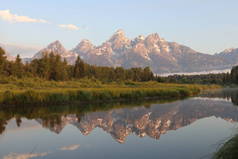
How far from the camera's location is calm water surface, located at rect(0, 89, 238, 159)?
53.3 feet

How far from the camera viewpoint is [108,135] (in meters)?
21.8

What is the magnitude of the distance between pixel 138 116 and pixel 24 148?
52.3 feet

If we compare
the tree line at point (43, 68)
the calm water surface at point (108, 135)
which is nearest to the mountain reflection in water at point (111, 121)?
the calm water surface at point (108, 135)

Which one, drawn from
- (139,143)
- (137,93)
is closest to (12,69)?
(137,93)

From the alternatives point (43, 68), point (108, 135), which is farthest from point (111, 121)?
point (43, 68)

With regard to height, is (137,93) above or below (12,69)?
below

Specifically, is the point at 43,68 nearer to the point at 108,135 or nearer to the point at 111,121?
the point at 111,121

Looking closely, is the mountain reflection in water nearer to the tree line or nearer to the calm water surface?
the calm water surface

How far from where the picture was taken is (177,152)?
52.9ft

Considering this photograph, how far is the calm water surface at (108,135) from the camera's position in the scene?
53.3 feet

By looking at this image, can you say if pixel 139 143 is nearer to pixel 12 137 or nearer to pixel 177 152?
pixel 177 152

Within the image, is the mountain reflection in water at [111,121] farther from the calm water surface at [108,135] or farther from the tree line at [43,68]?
the tree line at [43,68]

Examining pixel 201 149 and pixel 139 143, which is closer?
pixel 201 149

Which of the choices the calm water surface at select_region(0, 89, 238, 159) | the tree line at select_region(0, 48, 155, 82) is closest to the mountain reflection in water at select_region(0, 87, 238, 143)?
the calm water surface at select_region(0, 89, 238, 159)
